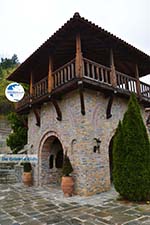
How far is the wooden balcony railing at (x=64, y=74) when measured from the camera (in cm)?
695

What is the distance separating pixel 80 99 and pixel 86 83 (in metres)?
0.63

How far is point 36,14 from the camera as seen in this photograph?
772 cm

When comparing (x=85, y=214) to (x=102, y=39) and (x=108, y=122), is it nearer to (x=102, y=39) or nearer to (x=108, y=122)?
(x=108, y=122)

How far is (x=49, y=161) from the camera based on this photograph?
9.43 metres

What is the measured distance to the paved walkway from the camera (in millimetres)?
4379

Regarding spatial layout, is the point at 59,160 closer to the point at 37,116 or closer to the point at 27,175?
the point at 27,175

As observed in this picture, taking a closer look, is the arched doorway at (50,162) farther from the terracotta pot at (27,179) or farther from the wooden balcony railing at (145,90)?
the wooden balcony railing at (145,90)

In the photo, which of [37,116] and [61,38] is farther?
[37,116]

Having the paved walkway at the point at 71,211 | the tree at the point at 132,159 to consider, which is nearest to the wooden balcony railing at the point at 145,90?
the tree at the point at 132,159

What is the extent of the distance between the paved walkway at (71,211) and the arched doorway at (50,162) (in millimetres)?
2273

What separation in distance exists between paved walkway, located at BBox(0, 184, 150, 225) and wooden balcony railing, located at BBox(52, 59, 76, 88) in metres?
3.96

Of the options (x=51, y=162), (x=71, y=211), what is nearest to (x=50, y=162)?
(x=51, y=162)

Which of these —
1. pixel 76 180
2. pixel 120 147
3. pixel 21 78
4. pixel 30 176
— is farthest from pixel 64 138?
pixel 21 78

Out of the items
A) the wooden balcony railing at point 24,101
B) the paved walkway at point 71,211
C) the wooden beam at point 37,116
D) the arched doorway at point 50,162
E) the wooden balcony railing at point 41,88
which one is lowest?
the paved walkway at point 71,211
